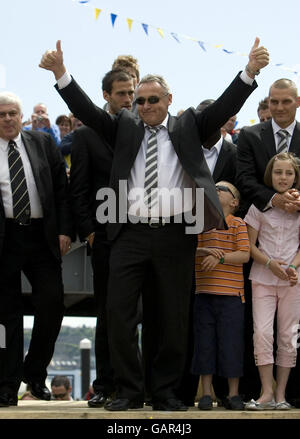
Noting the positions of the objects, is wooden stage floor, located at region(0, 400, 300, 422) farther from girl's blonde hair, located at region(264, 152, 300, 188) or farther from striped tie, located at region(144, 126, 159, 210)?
girl's blonde hair, located at region(264, 152, 300, 188)

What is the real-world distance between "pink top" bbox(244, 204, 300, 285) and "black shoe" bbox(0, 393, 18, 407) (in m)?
1.88

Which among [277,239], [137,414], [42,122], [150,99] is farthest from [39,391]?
[42,122]

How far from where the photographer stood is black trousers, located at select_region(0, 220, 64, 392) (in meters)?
6.12

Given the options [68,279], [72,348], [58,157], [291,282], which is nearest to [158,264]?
[291,282]

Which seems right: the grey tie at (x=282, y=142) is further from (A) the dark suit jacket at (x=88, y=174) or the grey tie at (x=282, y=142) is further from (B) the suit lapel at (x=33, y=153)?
(B) the suit lapel at (x=33, y=153)

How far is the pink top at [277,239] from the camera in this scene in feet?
20.1

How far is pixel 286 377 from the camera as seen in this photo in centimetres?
605

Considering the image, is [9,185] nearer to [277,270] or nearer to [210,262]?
[210,262]

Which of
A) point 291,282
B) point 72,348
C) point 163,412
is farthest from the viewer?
point 72,348

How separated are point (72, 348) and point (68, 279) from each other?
97.9 metres

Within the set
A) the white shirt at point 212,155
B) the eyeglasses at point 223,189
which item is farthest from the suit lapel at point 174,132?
the white shirt at point 212,155

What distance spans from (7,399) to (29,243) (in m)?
1.11

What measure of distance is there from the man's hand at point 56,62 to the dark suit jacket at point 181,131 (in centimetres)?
10

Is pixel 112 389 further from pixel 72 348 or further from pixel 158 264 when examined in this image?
pixel 72 348
